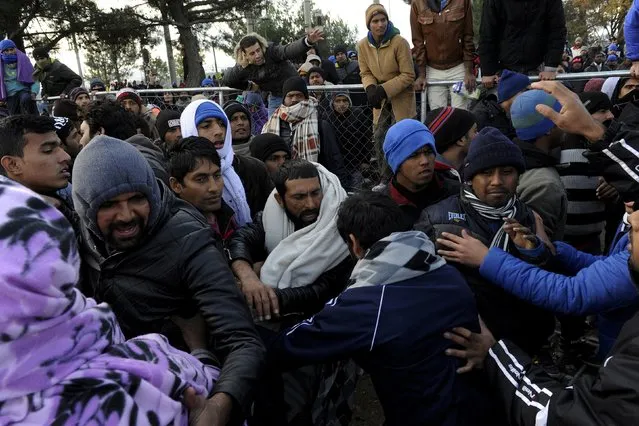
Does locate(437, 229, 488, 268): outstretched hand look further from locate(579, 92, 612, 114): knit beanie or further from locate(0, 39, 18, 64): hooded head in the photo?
locate(0, 39, 18, 64): hooded head

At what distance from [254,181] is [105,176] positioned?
1887 millimetres

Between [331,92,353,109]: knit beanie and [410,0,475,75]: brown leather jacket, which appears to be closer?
[410,0,475,75]: brown leather jacket

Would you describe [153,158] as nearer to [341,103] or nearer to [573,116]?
[573,116]

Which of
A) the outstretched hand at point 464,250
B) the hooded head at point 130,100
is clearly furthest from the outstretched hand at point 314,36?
the outstretched hand at point 464,250

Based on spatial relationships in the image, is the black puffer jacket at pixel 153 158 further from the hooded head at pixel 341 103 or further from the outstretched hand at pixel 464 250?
the hooded head at pixel 341 103

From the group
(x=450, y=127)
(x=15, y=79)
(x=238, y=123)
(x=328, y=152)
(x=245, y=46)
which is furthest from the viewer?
(x=15, y=79)

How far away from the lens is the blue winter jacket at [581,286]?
181 centimetres

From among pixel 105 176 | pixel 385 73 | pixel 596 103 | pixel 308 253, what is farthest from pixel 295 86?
pixel 105 176

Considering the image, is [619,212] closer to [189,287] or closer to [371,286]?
[371,286]

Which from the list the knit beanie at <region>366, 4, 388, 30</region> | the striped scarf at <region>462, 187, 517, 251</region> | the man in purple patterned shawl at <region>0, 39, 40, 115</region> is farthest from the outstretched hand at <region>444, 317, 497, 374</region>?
the man in purple patterned shawl at <region>0, 39, 40, 115</region>

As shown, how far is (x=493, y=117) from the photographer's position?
13.9 ft

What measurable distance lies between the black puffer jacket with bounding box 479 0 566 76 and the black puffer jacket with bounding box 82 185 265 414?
4.12 metres

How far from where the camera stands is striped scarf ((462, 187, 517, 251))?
2.25 metres

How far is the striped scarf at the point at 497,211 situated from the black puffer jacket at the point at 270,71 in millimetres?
4019
